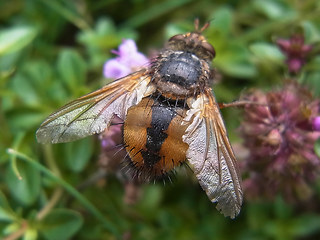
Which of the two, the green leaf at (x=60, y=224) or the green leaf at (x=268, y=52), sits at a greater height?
the green leaf at (x=268, y=52)

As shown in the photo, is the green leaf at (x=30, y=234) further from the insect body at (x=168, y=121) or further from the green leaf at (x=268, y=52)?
the green leaf at (x=268, y=52)

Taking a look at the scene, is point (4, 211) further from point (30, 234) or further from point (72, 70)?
point (72, 70)

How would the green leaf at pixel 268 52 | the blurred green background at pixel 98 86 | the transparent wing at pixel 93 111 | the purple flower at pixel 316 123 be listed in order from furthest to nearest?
1. the green leaf at pixel 268 52
2. the blurred green background at pixel 98 86
3. the purple flower at pixel 316 123
4. the transparent wing at pixel 93 111

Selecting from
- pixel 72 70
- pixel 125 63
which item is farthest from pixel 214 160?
pixel 72 70

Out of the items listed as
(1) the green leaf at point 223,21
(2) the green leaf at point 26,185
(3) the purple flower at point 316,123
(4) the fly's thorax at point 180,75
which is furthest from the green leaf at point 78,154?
(3) the purple flower at point 316,123

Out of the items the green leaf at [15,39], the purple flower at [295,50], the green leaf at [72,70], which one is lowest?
the purple flower at [295,50]
